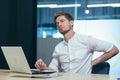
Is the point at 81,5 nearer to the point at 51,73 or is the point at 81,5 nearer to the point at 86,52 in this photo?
the point at 86,52

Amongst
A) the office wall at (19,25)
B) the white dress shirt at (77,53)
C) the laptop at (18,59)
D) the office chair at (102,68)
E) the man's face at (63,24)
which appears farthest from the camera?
the office wall at (19,25)

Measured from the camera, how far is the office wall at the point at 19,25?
180 inches

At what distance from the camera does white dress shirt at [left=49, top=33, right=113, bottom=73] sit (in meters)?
2.97

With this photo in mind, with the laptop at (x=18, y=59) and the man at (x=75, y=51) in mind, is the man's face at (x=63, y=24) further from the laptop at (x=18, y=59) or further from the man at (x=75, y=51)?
the laptop at (x=18, y=59)

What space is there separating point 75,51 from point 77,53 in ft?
0.11

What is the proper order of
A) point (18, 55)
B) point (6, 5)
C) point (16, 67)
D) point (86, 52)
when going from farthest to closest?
point (6, 5) < point (86, 52) < point (16, 67) < point (18, 55)

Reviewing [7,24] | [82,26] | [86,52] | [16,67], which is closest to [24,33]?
[7,24]

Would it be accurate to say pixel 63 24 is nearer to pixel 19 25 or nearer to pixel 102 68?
pixel 102 68

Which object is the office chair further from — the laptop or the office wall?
the office wall

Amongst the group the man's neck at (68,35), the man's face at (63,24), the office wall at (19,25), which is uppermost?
the man's face at (63,24)

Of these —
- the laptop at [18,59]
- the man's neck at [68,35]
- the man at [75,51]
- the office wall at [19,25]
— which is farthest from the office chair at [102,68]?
the office wall at [19,25]

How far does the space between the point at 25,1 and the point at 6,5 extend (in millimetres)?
331

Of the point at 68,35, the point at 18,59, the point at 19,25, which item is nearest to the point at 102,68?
the point at 68,35

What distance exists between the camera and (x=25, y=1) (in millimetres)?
4711
